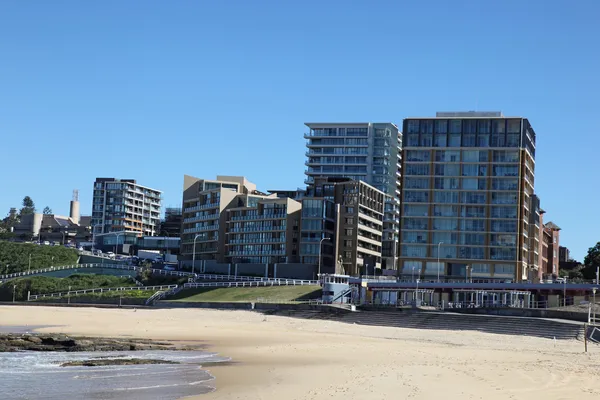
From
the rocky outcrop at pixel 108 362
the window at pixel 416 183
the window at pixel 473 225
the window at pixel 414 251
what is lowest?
the rocky outcrop at pixel 108 362

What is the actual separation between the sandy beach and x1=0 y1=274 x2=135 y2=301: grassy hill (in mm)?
49097

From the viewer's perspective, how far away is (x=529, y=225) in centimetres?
13900

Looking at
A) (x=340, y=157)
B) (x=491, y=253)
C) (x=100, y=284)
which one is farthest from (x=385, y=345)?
(x=340, y=157)

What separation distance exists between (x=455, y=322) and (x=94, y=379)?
1677 inches

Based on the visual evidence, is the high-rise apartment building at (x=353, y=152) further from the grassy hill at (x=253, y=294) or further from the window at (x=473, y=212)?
the grassy hill at (x=253, y=294)

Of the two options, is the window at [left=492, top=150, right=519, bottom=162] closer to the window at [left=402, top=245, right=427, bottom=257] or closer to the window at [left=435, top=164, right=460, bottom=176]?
the window at [left=435, top=164, right=460, bottom=176]

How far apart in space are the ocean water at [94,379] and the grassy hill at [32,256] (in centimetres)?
11215

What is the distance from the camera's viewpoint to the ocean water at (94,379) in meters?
29.8

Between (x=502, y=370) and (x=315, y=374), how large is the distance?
848 cm

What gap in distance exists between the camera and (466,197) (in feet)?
422

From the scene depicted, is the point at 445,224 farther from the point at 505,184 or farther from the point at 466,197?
the point at 505,184

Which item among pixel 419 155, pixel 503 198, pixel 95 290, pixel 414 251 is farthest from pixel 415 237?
pixel 95 290

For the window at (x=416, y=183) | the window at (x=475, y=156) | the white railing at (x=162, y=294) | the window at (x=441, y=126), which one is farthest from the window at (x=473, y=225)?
the white railing at (x=162, y=294)

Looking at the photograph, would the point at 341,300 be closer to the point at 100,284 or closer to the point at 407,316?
the point at 407,316
